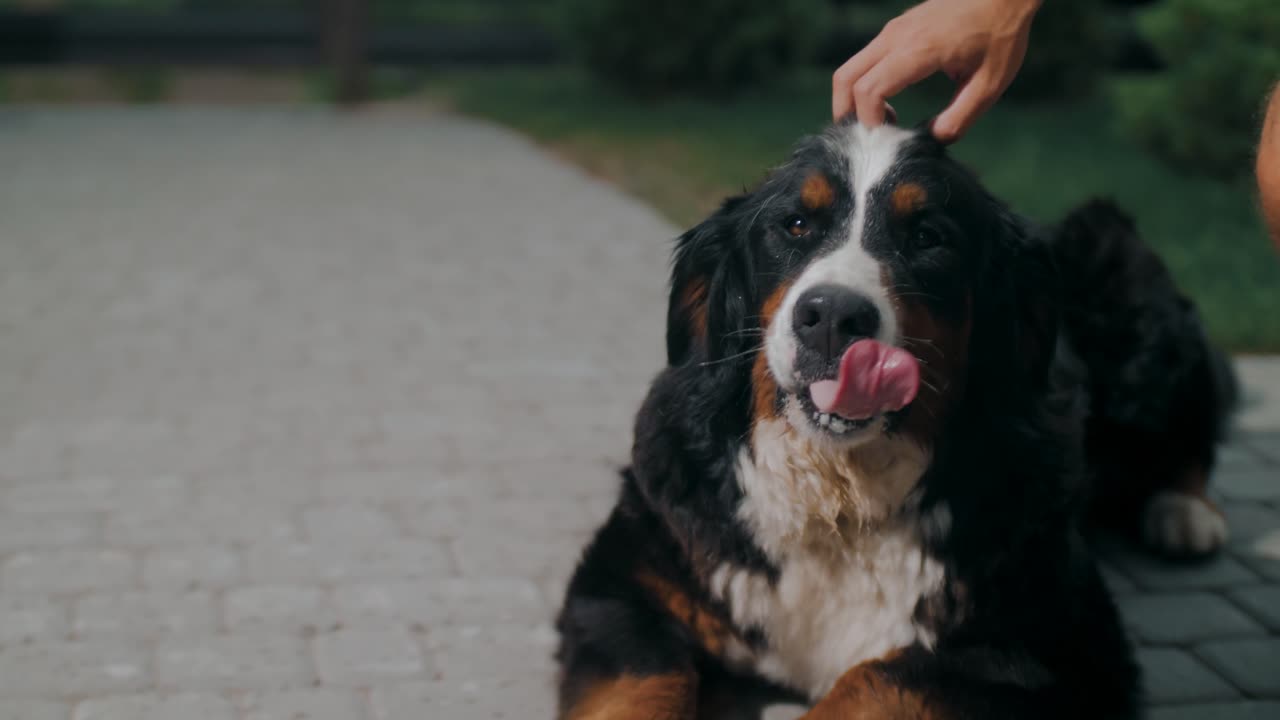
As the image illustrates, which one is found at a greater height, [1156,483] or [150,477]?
[1156,483]

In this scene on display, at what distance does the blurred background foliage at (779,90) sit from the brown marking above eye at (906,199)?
84 cm

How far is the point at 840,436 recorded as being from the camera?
2.63m

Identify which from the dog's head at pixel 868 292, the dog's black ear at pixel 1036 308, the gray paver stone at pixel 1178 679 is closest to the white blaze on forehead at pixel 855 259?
the dog's head at pixel 868 292

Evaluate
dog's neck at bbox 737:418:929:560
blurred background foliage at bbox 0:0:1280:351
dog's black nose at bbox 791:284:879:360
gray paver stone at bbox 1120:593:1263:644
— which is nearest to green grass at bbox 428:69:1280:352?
blurred background foliage at bbox 0:0:1280:351

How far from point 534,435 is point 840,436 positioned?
7.38 ft

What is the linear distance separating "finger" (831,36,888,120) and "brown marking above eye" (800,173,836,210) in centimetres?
26

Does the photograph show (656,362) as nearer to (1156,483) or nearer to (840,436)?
(1156,483)

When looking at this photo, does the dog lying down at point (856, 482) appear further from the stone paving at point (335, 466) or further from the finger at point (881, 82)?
the stone paving at point (335, 466)

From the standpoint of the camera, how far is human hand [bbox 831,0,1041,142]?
9.40 feet

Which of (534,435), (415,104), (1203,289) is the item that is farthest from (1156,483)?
(415,104)

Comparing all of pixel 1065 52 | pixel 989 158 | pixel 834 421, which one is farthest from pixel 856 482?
pixel 1065 52

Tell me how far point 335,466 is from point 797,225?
2.16 meters

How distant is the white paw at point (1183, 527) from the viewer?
371cm

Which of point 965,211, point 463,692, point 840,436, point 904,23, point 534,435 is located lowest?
point 463,692
